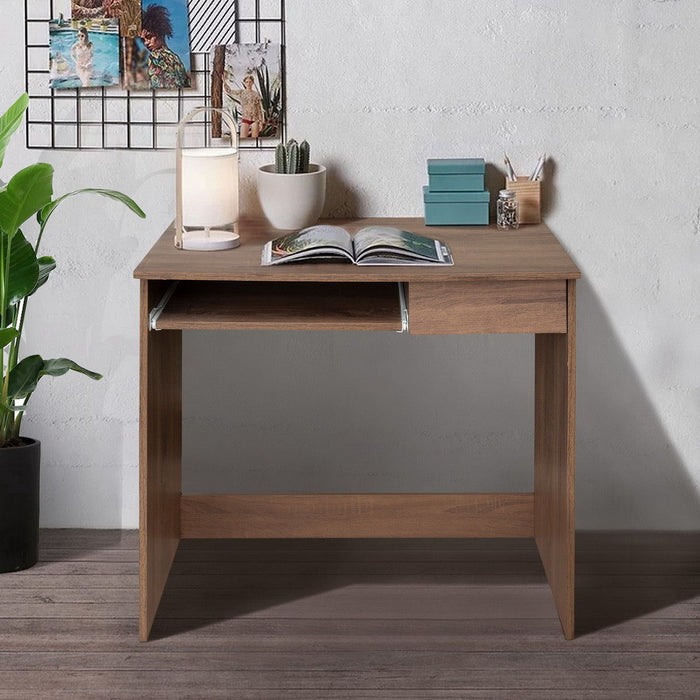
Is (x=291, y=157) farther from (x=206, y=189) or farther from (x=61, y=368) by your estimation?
(x=61, y=368)

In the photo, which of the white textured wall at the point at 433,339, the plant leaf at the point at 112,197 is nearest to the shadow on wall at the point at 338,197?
the white textured wall at the point at 433,339

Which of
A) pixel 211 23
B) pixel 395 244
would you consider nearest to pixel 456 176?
pixel 395 244

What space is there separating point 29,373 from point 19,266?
0.27 m

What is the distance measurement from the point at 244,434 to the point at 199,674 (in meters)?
0.91

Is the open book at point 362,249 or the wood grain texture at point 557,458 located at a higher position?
the open book at point 362,249

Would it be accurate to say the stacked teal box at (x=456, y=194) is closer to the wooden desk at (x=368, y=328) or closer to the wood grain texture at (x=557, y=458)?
the wooden desk at (x=368, y=328)

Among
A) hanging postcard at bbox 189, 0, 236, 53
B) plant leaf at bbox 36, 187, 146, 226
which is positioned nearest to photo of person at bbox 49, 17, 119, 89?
hanging postcard at bbox 189, 0, 236, 53

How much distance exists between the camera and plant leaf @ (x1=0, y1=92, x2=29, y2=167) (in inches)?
108

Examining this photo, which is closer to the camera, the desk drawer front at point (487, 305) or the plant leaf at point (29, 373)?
the desk drawer front at point (487, 305)

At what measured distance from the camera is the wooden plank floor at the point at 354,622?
237cm

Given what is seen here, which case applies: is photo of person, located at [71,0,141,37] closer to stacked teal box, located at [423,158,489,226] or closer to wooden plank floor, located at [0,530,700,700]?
stacked teal box, located at [423,158,489,226]

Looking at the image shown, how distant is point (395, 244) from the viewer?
2.47 meters

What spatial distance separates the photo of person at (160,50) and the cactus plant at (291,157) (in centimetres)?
35

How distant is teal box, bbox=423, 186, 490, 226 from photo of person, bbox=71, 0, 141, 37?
0.88 m
